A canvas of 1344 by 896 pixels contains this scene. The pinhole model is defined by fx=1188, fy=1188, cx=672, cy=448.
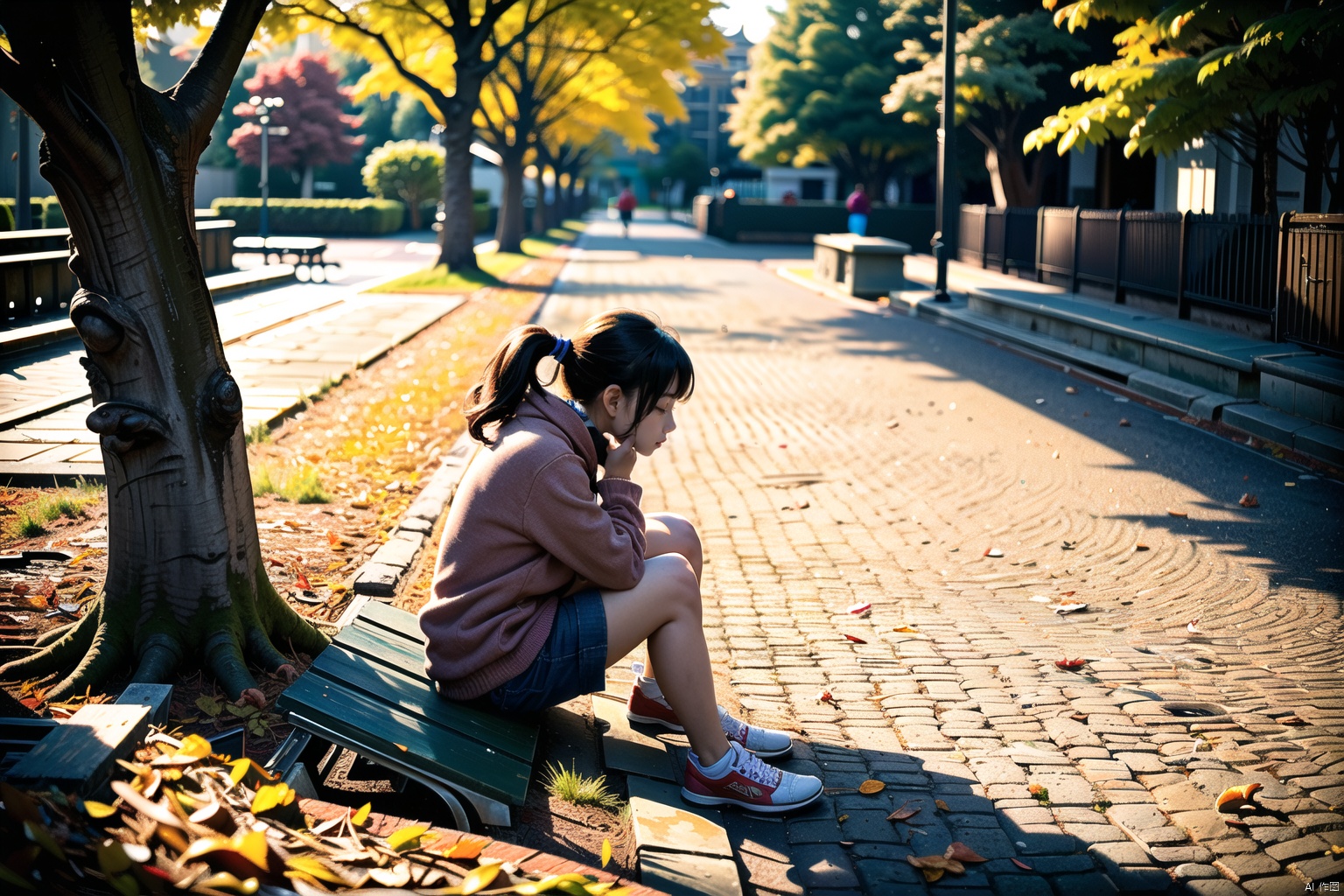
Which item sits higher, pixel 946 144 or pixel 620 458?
pixel 946 144

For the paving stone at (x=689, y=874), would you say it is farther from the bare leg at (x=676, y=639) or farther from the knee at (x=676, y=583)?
the knee at (x=676, y=583)

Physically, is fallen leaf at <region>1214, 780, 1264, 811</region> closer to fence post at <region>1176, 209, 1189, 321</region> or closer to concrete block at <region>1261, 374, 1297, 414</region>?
concrete block at <region>1261, 374, 1297, 414</region>

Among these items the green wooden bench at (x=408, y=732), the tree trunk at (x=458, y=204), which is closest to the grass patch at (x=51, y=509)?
the green wooden bench at (x=408, y=732)

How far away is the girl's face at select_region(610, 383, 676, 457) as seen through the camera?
3.58 m

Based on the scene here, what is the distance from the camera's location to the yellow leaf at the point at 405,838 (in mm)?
2613

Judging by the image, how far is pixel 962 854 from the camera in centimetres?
322

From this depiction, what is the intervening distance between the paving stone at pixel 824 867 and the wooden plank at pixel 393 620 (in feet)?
4.71

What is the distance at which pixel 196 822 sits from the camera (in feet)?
8.02

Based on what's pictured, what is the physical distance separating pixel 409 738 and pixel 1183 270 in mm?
13111

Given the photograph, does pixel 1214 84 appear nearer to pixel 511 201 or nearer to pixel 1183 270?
pixel 1183 270

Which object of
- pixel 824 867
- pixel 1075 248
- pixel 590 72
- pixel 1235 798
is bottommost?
pixel 824 867

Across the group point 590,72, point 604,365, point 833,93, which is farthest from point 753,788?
point 833,93

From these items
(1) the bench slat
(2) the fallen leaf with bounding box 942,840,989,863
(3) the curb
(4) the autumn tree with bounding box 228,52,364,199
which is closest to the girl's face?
(1) the bench slat

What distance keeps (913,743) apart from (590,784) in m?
1.19
